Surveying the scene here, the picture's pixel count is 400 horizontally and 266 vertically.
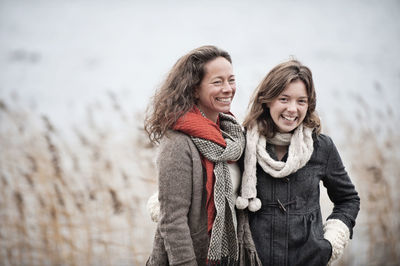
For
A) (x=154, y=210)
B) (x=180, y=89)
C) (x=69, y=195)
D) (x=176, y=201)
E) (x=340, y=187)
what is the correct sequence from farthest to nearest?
(x=69, y=195) < (x=154, y=210) < (x=340, y=187) < (x=180, y=89) < (x=176, y=201)

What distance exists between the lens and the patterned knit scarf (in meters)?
1.49

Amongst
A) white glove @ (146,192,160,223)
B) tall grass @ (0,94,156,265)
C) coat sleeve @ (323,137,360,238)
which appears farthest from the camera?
tall grass @ (0,94,156,265)

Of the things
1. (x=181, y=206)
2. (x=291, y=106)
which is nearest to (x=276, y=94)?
(x=291, y=106)

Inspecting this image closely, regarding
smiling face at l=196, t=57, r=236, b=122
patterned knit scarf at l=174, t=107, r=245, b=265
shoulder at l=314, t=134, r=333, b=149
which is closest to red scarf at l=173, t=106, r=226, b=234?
patterned knit scarf at l=174, t=107, r=245, b=265

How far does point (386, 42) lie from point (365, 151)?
1.71 metres

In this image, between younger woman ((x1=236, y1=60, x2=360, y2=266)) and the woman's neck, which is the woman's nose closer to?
younger woman ((x1=236, y1=60, x2=360, y2=266))

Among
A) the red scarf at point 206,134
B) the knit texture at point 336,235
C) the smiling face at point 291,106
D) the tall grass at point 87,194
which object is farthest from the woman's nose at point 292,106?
the tall grass at point 87,194

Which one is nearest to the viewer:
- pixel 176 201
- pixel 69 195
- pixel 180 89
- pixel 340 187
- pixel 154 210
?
pixel 176 201

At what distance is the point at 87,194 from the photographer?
2.67m

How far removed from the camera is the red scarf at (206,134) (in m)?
1.51

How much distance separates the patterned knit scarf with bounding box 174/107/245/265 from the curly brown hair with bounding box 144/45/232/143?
2.1 inches

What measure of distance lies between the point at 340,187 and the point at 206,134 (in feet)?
2.38

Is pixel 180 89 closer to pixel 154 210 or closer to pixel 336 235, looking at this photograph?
pixel 154 210

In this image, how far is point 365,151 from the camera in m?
2.85
